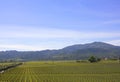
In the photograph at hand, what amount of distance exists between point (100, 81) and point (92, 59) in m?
128

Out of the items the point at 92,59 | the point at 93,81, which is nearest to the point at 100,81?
the point at 93,81

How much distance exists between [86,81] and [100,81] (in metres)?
1.48

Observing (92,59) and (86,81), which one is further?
(92,59)

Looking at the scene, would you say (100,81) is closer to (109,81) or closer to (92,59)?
(109,81)

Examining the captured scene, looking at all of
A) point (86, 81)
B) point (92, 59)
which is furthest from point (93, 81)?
point (92, 59)

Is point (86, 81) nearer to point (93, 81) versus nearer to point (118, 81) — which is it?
point (93, 81)

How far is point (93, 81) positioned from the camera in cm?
3206

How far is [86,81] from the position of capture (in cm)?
3222

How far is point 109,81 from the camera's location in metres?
31.5

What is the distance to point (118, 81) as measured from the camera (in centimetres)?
3097

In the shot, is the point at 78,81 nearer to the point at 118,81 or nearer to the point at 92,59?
the point at 118,81

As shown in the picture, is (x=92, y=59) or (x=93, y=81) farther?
(x=92, y=59)

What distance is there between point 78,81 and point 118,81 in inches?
165

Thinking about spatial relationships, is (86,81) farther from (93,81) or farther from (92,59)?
(92,59)
